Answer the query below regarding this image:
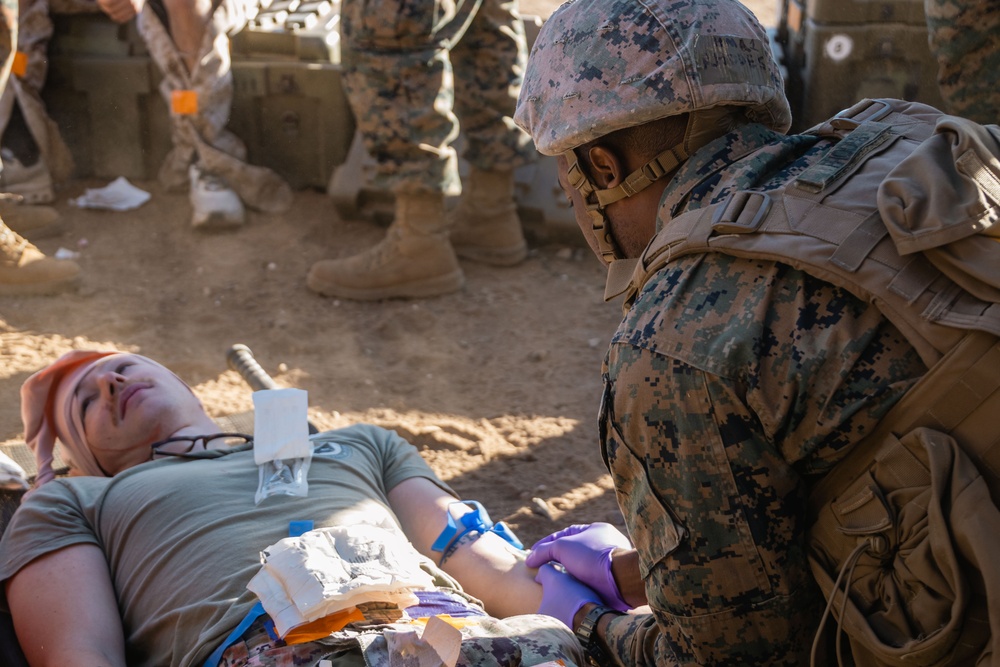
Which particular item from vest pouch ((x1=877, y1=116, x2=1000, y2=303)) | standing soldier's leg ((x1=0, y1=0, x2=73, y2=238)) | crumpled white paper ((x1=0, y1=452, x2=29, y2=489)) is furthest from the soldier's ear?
standing soldier's leg ((x1=0, y1=0, x2=73, y2=238))

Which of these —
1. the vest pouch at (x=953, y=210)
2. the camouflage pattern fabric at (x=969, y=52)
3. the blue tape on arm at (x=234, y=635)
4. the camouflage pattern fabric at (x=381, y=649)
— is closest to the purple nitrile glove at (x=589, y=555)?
the camouflage pattern fabric at (x=381, y=649)

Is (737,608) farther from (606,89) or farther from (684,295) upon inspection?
(606,89)

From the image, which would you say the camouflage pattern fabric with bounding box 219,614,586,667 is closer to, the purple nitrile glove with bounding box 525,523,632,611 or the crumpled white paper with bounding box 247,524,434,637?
the crumpled white paper with bounding box 247,524,434,637

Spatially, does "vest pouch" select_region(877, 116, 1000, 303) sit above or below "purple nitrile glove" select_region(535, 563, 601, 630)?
above

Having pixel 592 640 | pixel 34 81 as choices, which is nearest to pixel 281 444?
pixel 592 640

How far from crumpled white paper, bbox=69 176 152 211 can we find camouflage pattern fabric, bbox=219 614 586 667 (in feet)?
14.6

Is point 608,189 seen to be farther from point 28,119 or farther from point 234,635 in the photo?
point 28,119

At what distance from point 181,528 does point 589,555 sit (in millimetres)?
947

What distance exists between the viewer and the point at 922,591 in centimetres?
149

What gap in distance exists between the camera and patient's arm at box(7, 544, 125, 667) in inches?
82.7

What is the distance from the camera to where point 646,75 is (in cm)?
173

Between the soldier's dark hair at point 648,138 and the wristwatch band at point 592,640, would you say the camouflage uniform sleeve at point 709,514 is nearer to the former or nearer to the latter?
the soldier's dark hair at point 648,138

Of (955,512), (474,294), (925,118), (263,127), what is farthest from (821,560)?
(263,127)

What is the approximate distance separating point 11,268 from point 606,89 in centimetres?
396
